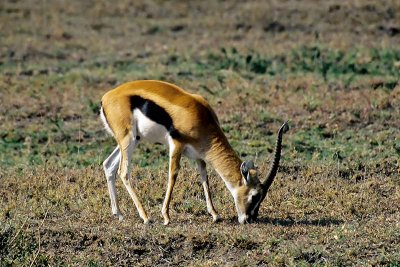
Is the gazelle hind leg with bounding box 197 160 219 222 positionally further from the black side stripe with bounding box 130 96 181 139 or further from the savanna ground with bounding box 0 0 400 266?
the black side stripe with bounding box 130 96 181 139

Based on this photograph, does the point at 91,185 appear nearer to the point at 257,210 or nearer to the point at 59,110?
the point at 257,210

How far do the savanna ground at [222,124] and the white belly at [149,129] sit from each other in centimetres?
98

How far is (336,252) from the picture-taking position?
9.47 metres

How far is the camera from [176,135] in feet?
34.4

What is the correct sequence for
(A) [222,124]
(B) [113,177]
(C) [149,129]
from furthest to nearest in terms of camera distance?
(A) [222,124]
(B) [113,177]
(C) [149,129]

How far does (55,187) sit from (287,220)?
3194mm

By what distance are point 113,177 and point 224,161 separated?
144 centimetres

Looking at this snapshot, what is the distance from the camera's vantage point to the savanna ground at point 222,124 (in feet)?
31.6

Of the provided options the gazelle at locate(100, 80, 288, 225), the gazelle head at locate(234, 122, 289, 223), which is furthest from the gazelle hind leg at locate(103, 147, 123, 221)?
the gazelle head at locate(234, 122, 289, 223)

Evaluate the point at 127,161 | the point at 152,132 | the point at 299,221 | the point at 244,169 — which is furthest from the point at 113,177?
the point at 299,221

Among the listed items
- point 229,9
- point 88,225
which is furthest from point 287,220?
point 229,9

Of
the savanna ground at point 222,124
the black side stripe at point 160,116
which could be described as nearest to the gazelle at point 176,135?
the black side stripe at point 160,116

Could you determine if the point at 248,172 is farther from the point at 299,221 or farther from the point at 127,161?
the point at 127,161

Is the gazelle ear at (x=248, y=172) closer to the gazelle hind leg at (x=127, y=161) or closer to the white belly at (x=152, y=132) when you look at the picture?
the white belly at (x=152, y=132)
